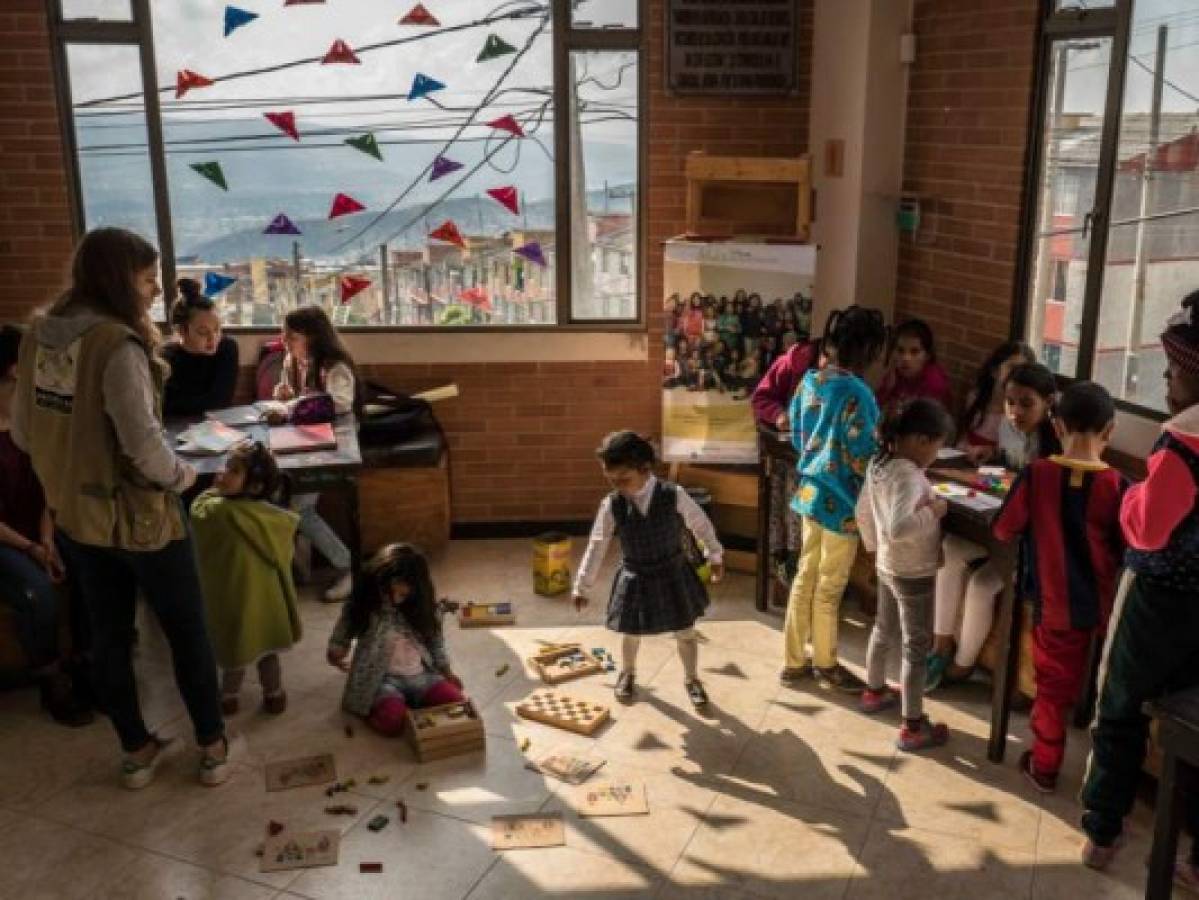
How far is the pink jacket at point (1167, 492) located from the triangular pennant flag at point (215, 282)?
169 inches

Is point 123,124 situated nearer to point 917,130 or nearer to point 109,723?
point 109,723

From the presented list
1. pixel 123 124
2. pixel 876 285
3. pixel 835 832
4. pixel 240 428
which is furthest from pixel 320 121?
pixel 835 832

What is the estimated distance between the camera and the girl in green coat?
396 centimetres

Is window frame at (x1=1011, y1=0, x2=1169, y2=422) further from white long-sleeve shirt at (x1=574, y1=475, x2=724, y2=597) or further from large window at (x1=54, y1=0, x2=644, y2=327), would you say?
large window at (x1=54, y1=0, x2=644, y2=327)

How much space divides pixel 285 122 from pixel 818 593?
3.28 meters

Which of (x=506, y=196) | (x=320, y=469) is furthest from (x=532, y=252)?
(x=320, y=469)

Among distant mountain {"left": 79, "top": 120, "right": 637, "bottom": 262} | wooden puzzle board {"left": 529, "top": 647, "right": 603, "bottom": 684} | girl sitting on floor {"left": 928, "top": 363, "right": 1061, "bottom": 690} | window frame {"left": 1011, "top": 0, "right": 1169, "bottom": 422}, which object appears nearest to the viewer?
girl sitting on floor {"left": 928, "top": 363, "right": 1061, "bottom": 690}

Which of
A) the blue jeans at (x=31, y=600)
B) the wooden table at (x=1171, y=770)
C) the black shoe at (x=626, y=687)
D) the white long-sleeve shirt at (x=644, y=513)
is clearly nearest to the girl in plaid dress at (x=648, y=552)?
the white long-sleeve shirt at (x=644, y=513)

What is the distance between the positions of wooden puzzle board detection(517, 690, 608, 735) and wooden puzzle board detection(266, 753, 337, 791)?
69 centimetres

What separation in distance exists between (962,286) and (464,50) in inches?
97.8

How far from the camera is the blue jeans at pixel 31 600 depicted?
13.5ft

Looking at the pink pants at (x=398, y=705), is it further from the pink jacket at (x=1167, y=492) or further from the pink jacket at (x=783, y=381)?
the pink jacket at (x=1167, y=492)

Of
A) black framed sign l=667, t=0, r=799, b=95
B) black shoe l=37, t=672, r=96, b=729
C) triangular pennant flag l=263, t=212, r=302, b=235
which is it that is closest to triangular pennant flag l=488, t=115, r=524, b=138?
black framed sign l=667, t=0, r=799, b=95

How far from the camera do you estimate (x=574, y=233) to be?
225 inches
